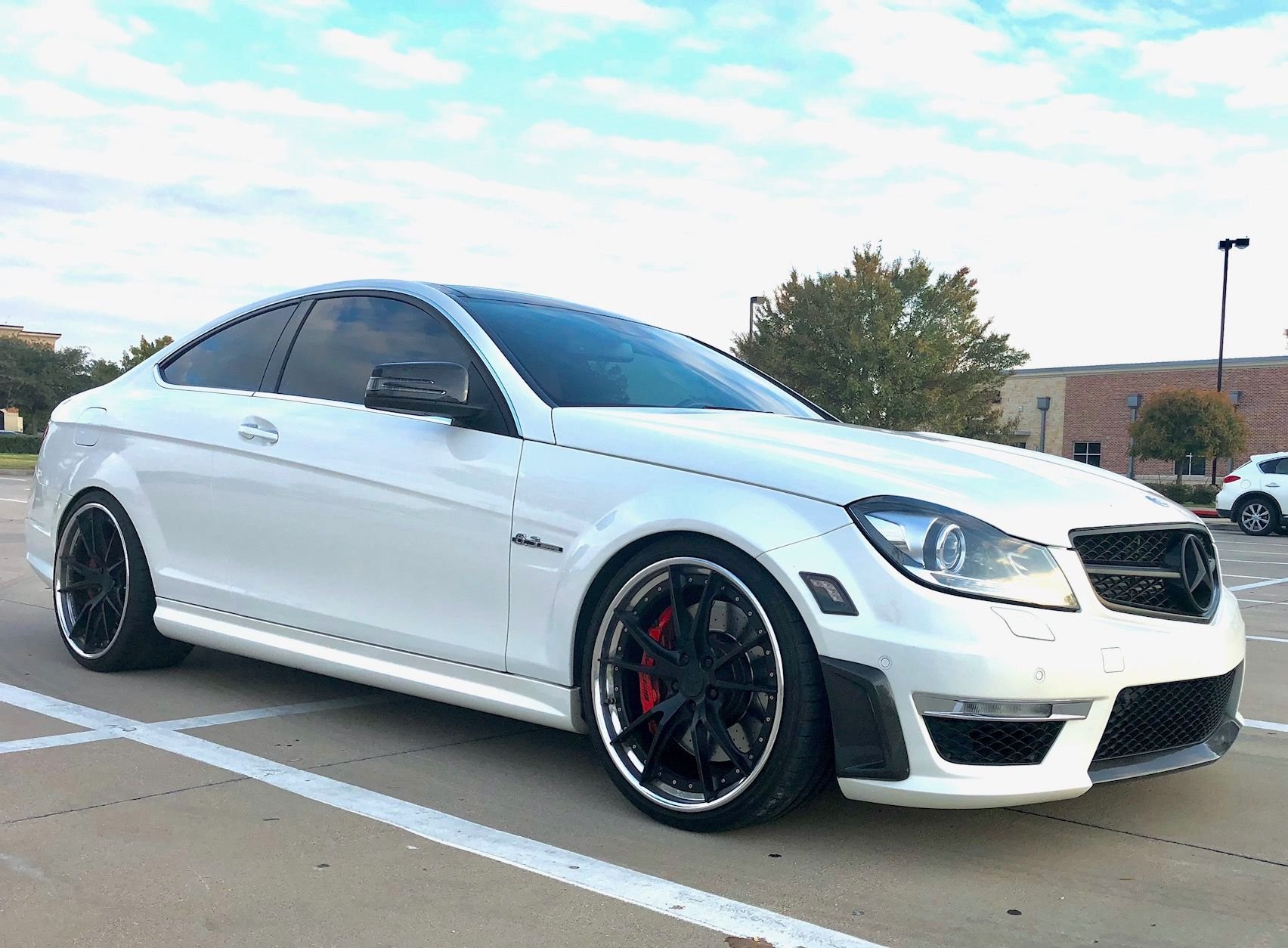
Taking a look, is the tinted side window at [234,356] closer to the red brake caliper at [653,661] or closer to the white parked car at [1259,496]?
the red brake caliper at [653,661]

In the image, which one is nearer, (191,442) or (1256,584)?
(191,442)

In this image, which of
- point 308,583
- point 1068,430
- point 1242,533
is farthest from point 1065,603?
point 1068,430

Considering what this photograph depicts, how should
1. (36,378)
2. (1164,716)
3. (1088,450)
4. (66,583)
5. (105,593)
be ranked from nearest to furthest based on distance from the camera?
(1164,716) < (105,593) < (66,583) < (1088,450) < (36,378)

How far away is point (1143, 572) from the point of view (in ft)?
11.3

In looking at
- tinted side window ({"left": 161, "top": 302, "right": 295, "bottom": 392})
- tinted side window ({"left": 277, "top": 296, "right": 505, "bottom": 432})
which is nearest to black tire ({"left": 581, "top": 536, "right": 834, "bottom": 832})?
tinted side window ({"left": 277, "top": 296, "right": 505, "bottom": 432})

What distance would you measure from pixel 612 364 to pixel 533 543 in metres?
0.91

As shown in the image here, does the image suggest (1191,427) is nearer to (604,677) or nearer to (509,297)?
(509,297)

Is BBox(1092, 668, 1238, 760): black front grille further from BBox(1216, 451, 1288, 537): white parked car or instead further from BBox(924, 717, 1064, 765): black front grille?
BBox(1216, 451, 1288, 537): white parked car

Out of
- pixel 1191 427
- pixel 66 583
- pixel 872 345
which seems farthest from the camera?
pixel 872 345

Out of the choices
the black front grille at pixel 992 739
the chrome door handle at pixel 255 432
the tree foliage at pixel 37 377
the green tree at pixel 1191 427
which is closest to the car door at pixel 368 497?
the chrome door handle at pixel 255 432

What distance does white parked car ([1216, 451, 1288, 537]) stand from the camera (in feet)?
68.0

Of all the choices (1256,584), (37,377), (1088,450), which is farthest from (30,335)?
(1256,584)

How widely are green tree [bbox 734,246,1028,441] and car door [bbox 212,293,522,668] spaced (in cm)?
3107

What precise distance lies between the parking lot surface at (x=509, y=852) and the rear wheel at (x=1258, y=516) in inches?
702
